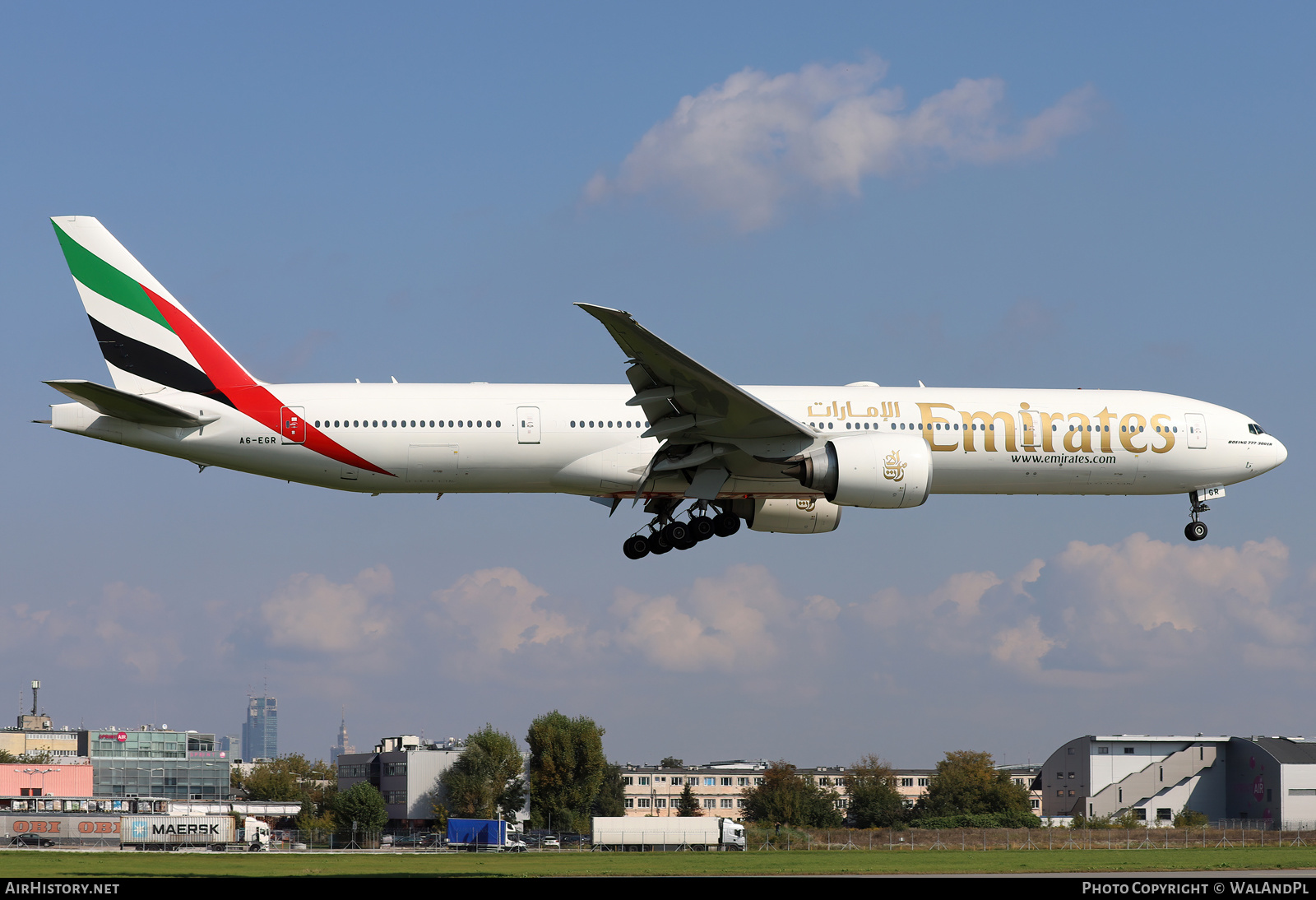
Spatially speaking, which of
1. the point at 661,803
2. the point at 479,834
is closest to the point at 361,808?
the point at 661,803

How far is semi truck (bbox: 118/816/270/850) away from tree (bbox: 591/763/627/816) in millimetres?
25051

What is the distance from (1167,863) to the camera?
29078 millimetres

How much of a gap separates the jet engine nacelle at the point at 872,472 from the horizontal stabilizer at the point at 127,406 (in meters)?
13.4

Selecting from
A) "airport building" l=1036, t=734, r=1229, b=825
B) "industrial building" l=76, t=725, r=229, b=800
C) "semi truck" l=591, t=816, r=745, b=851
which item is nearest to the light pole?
"industrial building" l=76, t=725, r=229, b=800

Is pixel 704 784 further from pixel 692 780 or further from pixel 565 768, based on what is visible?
pixel 565 768

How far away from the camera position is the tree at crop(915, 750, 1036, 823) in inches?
2410

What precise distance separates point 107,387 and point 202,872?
9.95 meters

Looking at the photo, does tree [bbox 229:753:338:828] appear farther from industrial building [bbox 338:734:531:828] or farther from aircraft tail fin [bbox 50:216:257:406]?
aircraft tail fin [bbox 50:216:257:406]

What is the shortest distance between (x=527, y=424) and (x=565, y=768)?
49916mm

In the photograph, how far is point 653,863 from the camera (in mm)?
33062

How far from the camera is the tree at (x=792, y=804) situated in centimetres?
6081

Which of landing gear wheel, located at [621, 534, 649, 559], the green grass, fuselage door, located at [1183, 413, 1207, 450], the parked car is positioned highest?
fuselage door, located at [1183, 413, 1207, 450]

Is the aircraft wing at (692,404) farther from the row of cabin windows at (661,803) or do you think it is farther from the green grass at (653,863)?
the row of cabin windows at (661,803)
